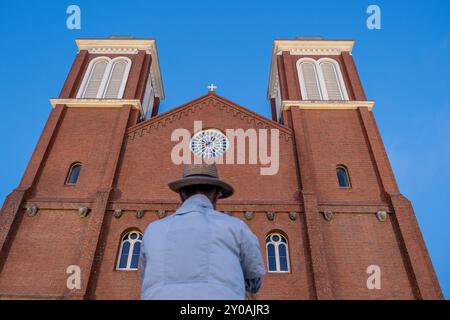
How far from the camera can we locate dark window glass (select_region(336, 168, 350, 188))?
1475 cm

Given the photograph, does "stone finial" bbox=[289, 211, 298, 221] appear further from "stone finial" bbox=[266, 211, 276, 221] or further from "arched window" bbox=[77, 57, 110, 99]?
"arched window" bbox=[77, 57, 110, 99]

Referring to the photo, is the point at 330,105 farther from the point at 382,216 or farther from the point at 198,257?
the point at 198,257

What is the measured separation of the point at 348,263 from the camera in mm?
12102

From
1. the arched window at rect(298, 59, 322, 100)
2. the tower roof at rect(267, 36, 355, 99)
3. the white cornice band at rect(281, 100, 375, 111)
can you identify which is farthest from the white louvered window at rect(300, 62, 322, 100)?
the tower roof at rect(267, 36, 355, 99)

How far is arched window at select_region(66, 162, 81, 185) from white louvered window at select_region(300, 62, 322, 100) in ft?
38.3

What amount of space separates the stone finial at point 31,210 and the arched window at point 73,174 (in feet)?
5.55

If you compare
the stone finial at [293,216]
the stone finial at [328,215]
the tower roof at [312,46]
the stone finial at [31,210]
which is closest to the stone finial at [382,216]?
the stone finial at [328,215]

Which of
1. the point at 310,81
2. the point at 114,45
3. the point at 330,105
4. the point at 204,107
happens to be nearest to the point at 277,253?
the point at 204,107

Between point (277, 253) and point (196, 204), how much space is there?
10191mm

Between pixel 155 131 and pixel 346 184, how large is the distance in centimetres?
892

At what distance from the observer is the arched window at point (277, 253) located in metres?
12.2

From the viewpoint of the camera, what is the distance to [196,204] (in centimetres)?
295

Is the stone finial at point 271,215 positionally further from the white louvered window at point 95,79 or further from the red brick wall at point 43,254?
the white louvered window at point 95,79

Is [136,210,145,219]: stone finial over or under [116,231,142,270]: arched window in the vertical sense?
over
